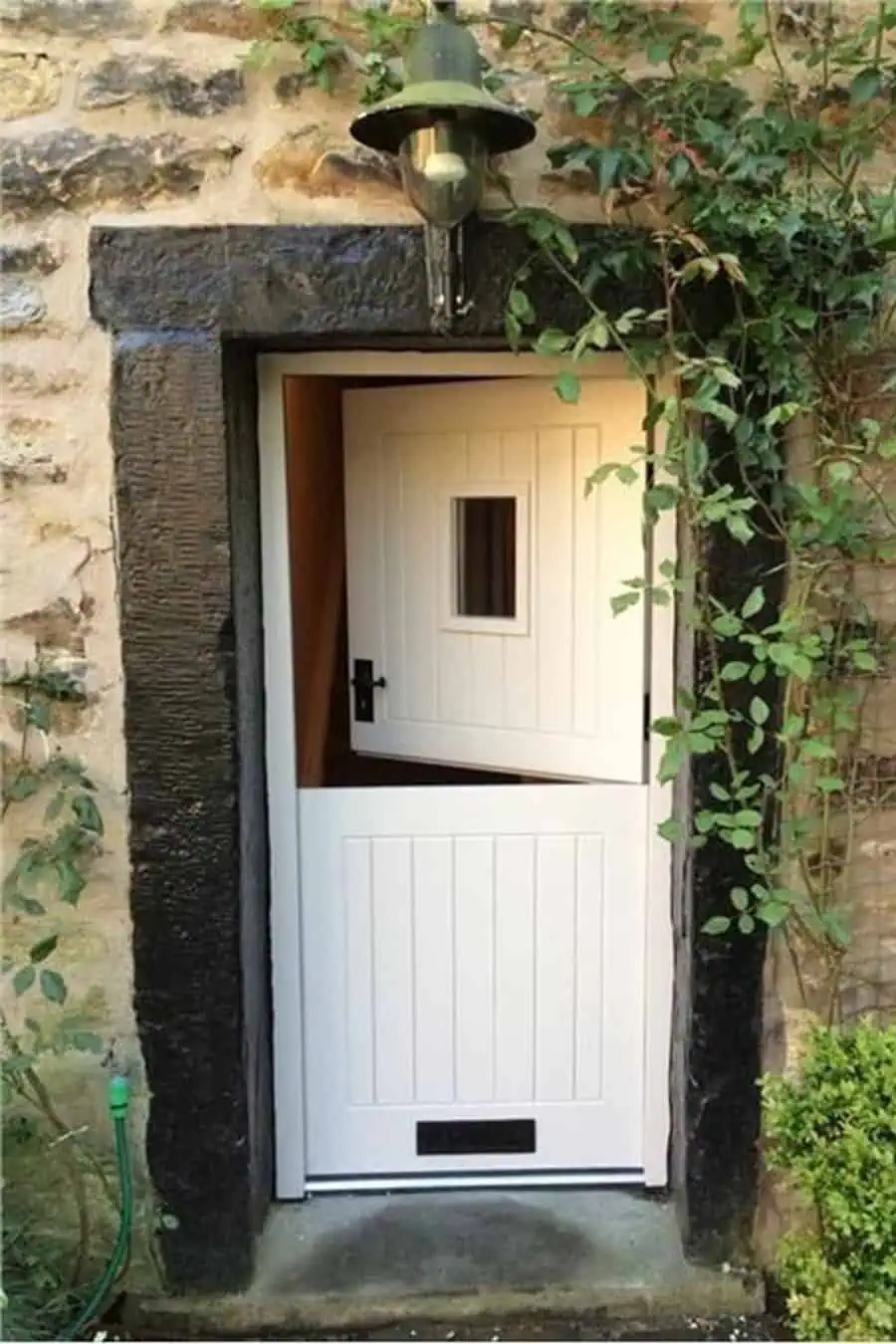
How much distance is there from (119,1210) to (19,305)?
82.3 inches

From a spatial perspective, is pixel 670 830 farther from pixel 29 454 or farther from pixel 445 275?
pixel 29 454

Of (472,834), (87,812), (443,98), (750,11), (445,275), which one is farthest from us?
(472,834)

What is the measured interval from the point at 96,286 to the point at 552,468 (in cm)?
117

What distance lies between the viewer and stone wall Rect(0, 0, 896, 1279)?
7.84ft

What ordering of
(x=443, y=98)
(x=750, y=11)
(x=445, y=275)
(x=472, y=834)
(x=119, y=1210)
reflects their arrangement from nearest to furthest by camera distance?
(x=443, y=98)
(x=750, y=11)
(x=445, y=275)
(x=119, y=1210)
(x=472, y=834)

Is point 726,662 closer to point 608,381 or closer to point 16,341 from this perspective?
point 608,381

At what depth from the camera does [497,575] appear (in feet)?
9.85

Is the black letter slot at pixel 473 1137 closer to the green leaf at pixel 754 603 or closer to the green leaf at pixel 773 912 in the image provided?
the green leaf at pixel 773 912

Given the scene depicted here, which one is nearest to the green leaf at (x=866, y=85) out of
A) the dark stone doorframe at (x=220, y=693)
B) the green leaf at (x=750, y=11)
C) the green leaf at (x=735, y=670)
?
the green leaf at (x=750, y=11)

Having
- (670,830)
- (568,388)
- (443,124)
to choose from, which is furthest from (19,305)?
(670,830)

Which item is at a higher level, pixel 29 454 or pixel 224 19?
pixel 224 19

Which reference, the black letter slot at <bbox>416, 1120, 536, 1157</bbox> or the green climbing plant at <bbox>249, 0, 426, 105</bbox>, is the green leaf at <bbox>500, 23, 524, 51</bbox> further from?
the black letter slot at <bbox>416, 1120, 536, 1157</bbox>

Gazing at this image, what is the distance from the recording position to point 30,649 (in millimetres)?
2549

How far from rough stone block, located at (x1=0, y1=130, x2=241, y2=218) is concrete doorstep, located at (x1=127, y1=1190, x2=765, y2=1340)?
8.28 feet
